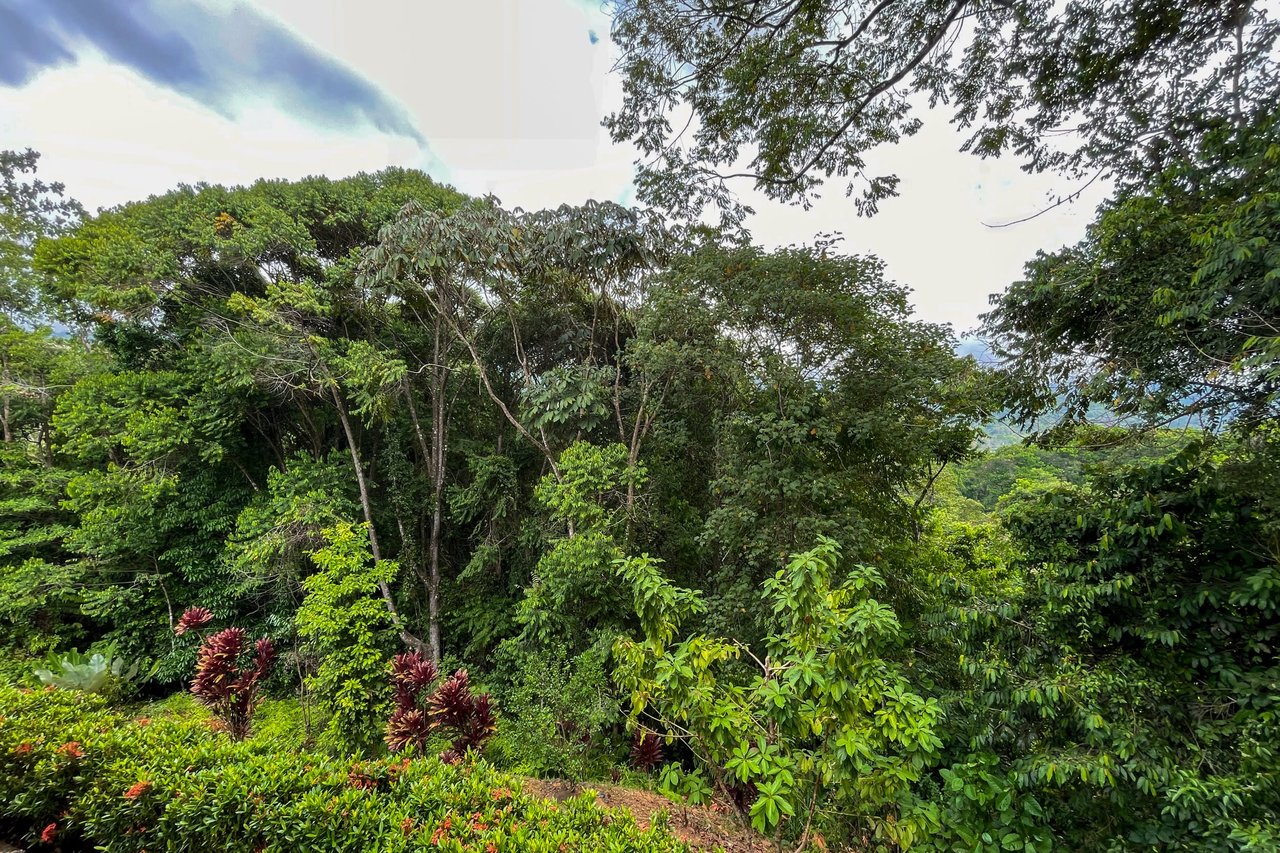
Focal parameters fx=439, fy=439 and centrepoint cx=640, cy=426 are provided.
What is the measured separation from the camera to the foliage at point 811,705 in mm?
1759

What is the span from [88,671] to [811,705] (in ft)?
28.7

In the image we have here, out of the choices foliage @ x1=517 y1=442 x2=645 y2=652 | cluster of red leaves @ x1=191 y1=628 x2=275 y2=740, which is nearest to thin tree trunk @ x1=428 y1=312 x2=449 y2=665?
foliage @ x1=517 y1=442 x2=645 y2=652

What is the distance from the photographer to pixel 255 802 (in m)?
1.88

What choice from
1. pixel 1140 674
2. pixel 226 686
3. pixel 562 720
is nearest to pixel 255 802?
pixel 226 686

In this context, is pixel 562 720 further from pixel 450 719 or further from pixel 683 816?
pixel 683 816

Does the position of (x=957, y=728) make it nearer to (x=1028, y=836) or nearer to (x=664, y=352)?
(x=1028, y=836)

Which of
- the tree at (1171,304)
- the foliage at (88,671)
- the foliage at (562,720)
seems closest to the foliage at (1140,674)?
the tree at (1171,304)

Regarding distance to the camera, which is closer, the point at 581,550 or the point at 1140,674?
the point at 1140,674

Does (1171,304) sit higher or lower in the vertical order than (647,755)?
higher

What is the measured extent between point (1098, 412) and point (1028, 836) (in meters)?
2.71

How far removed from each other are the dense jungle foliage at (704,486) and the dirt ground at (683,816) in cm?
31

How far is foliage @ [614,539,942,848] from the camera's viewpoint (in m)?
1.76

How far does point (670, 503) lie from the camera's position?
6.04m

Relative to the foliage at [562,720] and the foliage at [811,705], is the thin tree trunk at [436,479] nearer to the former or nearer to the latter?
the foliage at [562,720]
